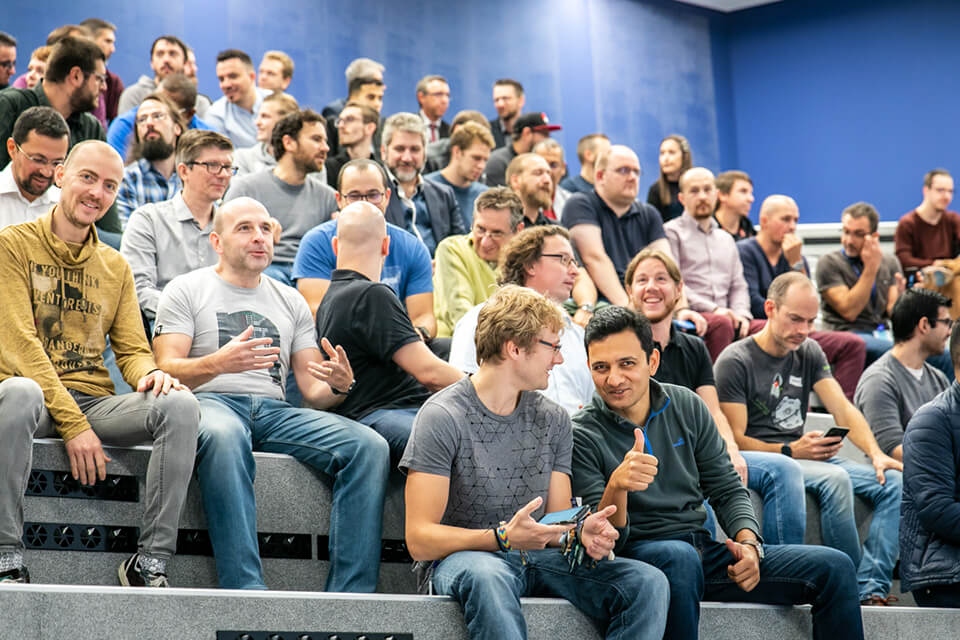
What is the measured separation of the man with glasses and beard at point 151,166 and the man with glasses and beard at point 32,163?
0.76 meters

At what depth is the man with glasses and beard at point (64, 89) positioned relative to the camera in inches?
167

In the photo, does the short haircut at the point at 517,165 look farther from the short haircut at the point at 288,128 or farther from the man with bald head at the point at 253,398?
the man with bald head at the point at 253,398

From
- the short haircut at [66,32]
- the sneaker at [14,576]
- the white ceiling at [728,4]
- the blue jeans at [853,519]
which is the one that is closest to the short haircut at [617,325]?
the blue jeans at [853,519]

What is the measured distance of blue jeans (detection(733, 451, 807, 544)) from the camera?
11.3 ft

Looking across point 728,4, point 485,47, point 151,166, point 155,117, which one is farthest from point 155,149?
point 728,4

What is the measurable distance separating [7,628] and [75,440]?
0.58 m

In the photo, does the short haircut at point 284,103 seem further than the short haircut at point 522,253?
Yes

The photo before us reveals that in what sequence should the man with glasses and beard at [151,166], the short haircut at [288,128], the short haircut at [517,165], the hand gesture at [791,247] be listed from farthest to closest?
the hand gesture at [791,247] → the short haircut at [517,165] → the short haircut at [288,128] → the man with glasses and beard at [151,166]

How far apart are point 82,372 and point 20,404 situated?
1.10 feet

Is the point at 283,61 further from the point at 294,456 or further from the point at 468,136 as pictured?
the point at 294,456

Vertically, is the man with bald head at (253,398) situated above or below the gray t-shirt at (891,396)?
above

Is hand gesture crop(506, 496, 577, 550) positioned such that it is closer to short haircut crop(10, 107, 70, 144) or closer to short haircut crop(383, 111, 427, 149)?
short haircut crop(10, 107, 70, 144)

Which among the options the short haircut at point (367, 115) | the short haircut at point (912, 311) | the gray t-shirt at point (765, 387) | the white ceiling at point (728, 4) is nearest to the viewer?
the gray t-shirt at point (765, 387)

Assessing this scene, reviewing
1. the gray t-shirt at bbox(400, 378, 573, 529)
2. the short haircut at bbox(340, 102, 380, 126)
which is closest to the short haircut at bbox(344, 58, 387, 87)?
the short haircut at bbox(340, 102, 380, 126)
